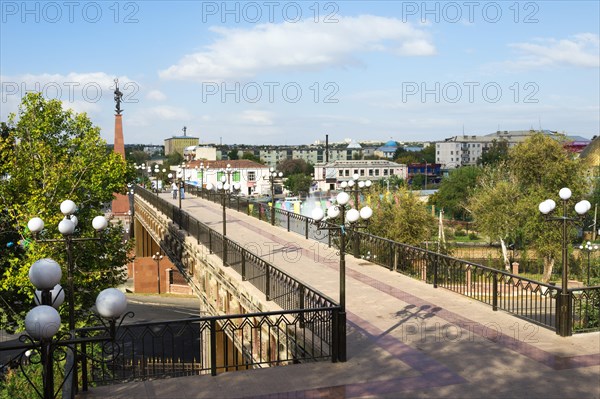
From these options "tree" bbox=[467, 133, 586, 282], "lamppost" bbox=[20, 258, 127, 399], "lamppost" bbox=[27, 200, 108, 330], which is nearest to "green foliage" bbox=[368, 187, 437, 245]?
"tree" bbox=[467, 133, 586, 282]

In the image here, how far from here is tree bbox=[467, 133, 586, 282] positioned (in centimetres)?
3619

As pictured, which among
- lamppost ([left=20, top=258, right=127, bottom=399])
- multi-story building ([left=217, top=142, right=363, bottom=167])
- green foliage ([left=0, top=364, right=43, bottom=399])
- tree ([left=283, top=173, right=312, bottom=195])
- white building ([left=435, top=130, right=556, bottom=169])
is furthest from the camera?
multi-story building ([left=217, top=142, right=363, bottom=167])

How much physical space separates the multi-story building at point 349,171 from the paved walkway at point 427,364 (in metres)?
84.9

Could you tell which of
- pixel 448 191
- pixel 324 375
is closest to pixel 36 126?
pixel 324 375

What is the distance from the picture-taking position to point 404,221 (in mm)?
31844

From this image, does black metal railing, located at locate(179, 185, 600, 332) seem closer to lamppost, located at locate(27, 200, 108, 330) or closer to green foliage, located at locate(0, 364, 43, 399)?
lamppost, located at locate(27, 200, 108, 330)

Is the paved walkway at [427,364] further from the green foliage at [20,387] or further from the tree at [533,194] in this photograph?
the tree at [533,194]

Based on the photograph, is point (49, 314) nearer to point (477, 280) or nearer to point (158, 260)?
point (477, 280)

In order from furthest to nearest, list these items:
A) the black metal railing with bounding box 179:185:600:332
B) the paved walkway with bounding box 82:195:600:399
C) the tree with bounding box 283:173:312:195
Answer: the tree with bounding box 283:173:312:195 < the black metal railing with bounding box 179:185:600:332 < the paved walkway with bounding box 82:195:600:399

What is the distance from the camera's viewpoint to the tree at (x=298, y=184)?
98750mm

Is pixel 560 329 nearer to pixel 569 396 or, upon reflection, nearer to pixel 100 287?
pixel 569 396

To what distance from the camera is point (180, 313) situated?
42406mm

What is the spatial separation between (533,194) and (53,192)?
2827cm

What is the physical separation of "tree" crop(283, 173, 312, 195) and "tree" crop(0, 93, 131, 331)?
73.4 meters
